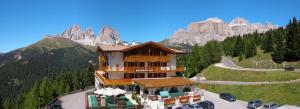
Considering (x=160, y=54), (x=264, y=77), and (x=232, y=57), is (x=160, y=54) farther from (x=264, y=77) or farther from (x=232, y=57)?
(x=232, y=57)

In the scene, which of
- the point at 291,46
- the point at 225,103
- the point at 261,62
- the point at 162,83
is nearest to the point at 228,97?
the point at 225,103

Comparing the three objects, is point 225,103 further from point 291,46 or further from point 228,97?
point 291,46

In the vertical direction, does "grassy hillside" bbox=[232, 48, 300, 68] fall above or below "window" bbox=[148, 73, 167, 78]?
above

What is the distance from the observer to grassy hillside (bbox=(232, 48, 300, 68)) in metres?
87.9

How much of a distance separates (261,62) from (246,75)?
857 inches

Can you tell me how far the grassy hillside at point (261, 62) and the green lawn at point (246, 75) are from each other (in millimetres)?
13008

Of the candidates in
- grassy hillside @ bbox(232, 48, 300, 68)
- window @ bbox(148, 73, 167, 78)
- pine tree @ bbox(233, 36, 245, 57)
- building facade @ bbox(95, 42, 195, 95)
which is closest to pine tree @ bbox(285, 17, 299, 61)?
grassy hillside @ bbox(232, 48, 300, 68)

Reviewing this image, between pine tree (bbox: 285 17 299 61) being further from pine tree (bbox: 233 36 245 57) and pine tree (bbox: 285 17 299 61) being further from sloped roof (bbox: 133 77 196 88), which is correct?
sloped roof (bbox: 133 77 196 88)

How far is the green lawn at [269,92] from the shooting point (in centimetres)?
5503

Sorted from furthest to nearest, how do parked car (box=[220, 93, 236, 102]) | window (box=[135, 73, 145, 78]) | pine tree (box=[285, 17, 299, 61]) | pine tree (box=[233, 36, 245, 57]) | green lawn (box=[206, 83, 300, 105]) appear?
pine tree (box=[233, 36, 245, 57]) < pine tree (box=[285, 17, 299, 61]) < window (box=[135, 73, 145, 78]) < green lawn (box=[206, 83, 300, 105]) < parked car (box=[220, 93, 236, 102])

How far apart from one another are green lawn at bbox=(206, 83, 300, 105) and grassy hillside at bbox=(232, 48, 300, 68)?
2685 cm

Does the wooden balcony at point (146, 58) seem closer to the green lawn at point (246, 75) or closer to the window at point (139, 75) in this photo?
the window at point (139, 75)

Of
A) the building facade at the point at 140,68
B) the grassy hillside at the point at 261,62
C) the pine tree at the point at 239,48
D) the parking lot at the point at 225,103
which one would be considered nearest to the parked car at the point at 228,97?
the parking lot at the point at 225,103

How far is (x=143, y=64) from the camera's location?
6122 cm
